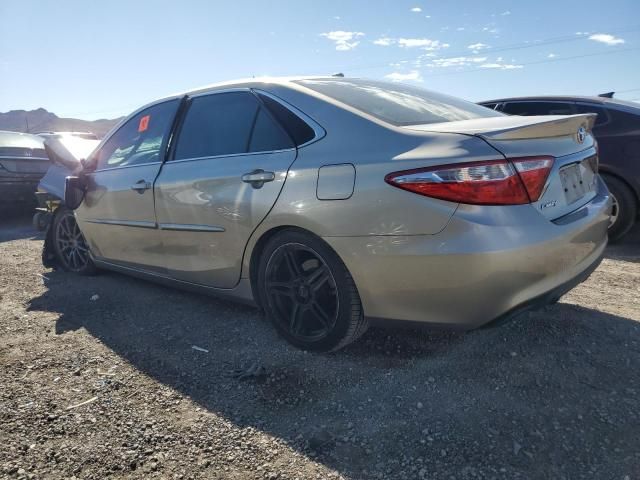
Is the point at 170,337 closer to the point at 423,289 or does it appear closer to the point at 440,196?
the point at 423,289

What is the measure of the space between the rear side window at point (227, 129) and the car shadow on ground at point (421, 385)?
116 centimetres

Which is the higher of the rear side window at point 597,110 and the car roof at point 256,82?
the car roof at point 256,82

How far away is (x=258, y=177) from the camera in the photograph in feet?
8.77

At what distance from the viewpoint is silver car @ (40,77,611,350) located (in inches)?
80.0

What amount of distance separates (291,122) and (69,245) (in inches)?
126

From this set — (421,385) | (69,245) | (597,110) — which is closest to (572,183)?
(421,385)

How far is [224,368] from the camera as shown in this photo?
8.73 feet

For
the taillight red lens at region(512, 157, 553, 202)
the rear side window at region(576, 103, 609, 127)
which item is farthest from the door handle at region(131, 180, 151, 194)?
the rear side window at region(576, 103, 609, 127)

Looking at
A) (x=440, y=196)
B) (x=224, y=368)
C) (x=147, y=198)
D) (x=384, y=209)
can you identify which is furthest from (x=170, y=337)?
(x=440, y=196)

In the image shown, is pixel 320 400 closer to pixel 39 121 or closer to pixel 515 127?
pixel 515 127

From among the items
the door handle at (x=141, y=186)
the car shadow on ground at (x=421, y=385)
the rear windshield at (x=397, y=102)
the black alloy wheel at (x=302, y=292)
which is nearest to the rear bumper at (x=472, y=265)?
the black alloy wheel at (x=302, y=292)

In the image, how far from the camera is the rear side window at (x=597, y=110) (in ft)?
16.4

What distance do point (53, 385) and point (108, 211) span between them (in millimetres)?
1704

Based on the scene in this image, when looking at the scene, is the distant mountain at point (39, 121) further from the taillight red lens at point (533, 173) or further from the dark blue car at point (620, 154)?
the taillight red lens at point (533, 173)
